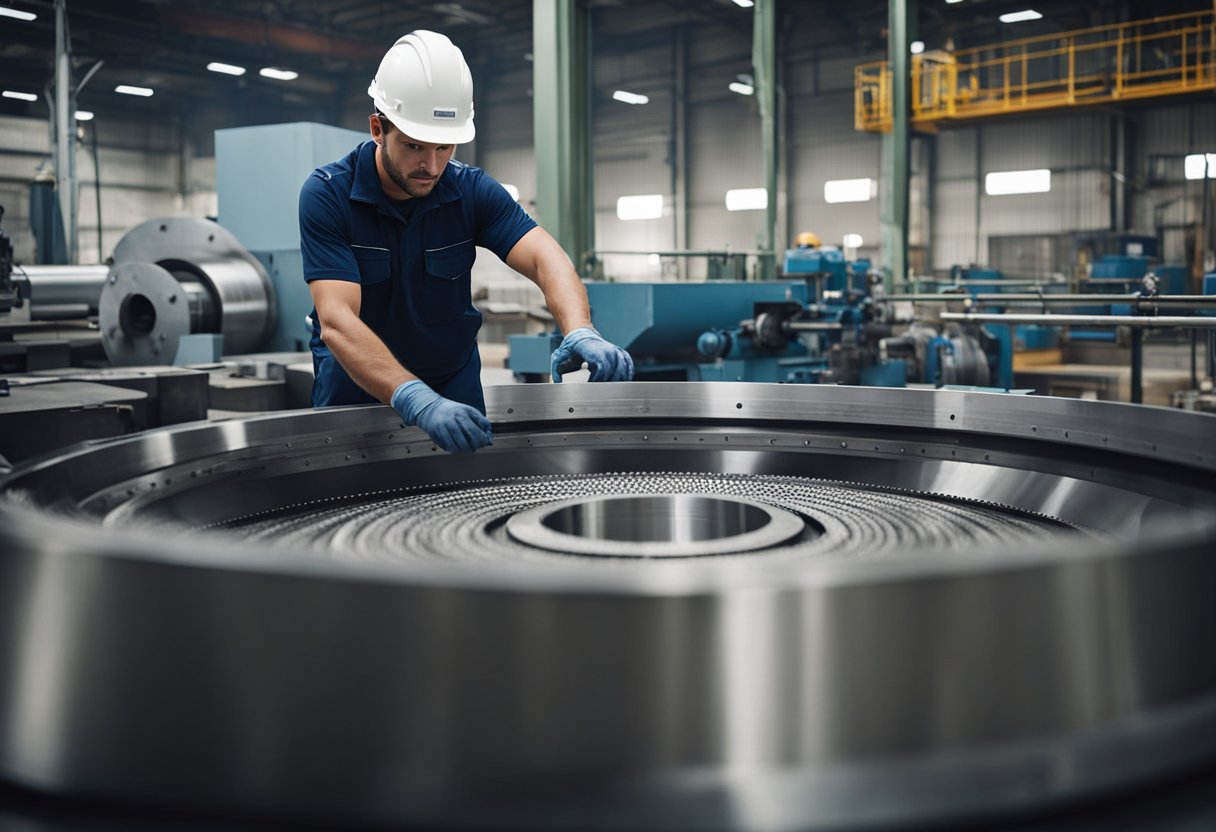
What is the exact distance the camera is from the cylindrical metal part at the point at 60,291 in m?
6.72

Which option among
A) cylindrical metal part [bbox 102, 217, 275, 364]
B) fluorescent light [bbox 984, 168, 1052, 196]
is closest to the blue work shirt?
cylindrical metal part [bbox 102, 217, 275, 364]

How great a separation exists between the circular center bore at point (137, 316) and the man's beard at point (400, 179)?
3630mm

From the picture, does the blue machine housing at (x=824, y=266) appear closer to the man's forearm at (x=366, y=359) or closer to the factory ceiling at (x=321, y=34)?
the man's forearm at (x=366, y=359)

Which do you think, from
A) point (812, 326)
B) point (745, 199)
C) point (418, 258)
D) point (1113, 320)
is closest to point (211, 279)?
point (812, 326)

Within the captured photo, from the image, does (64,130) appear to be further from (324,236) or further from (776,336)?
(324,236)

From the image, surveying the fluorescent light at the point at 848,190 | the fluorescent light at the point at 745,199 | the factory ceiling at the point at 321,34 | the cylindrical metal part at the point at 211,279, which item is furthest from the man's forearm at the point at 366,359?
the fluorescent light at the point at 745,199

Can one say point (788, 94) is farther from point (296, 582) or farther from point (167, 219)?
point (296, 582)

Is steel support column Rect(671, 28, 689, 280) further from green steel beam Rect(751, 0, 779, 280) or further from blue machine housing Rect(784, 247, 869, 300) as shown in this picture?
blue machine housing Rect(784, 247, 869, 300)

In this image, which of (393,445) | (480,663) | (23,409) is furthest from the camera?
(23,409)

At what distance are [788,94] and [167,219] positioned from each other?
13.1 m

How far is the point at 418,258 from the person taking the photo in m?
2.28

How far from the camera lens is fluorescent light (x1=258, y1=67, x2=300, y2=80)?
700 inches

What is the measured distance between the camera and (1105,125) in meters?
14.7

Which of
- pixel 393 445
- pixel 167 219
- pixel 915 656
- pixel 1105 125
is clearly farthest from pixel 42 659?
pixel 1105 125
